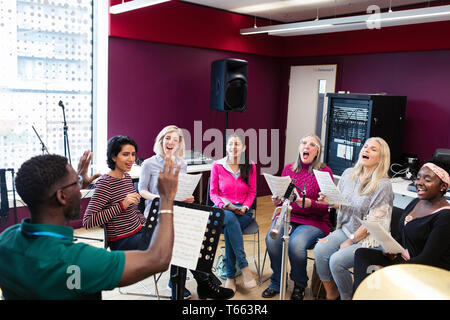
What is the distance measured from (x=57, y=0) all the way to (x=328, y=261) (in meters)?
3.84

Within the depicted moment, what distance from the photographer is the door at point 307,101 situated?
589 centimetres

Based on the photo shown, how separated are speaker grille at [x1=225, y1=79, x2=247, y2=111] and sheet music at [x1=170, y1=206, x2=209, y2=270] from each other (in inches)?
120

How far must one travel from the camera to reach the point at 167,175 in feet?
4.79

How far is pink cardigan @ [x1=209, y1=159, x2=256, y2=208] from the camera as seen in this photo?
3.62 metres

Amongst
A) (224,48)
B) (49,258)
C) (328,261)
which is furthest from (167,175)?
(224,48)

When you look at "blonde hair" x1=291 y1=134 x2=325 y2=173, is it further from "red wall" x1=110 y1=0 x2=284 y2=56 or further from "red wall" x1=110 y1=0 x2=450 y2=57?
"red wall" x1=110 y1=0 x2=284 y2=56

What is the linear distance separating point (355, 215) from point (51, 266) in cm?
239

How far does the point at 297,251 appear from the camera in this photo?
123 inches

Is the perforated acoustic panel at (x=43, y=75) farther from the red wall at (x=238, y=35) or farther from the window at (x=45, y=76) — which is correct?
the red wall at (x=238, y=35)

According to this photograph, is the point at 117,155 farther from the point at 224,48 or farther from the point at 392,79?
the point at 392,79

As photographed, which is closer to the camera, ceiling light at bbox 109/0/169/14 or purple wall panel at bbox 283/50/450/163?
ceiling light at bbox 109/0/169/14

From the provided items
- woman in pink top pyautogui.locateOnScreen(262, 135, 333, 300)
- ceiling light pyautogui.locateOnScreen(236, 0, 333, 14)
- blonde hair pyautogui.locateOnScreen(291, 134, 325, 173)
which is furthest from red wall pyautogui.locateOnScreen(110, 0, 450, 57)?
woman in pink top pyautogui.locateOnScreen(262, 135, 333, 300)

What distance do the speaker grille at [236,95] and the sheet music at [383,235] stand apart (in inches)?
116

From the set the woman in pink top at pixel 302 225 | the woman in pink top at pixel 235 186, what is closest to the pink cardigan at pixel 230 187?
the woman in pink top at pixel 235 186
